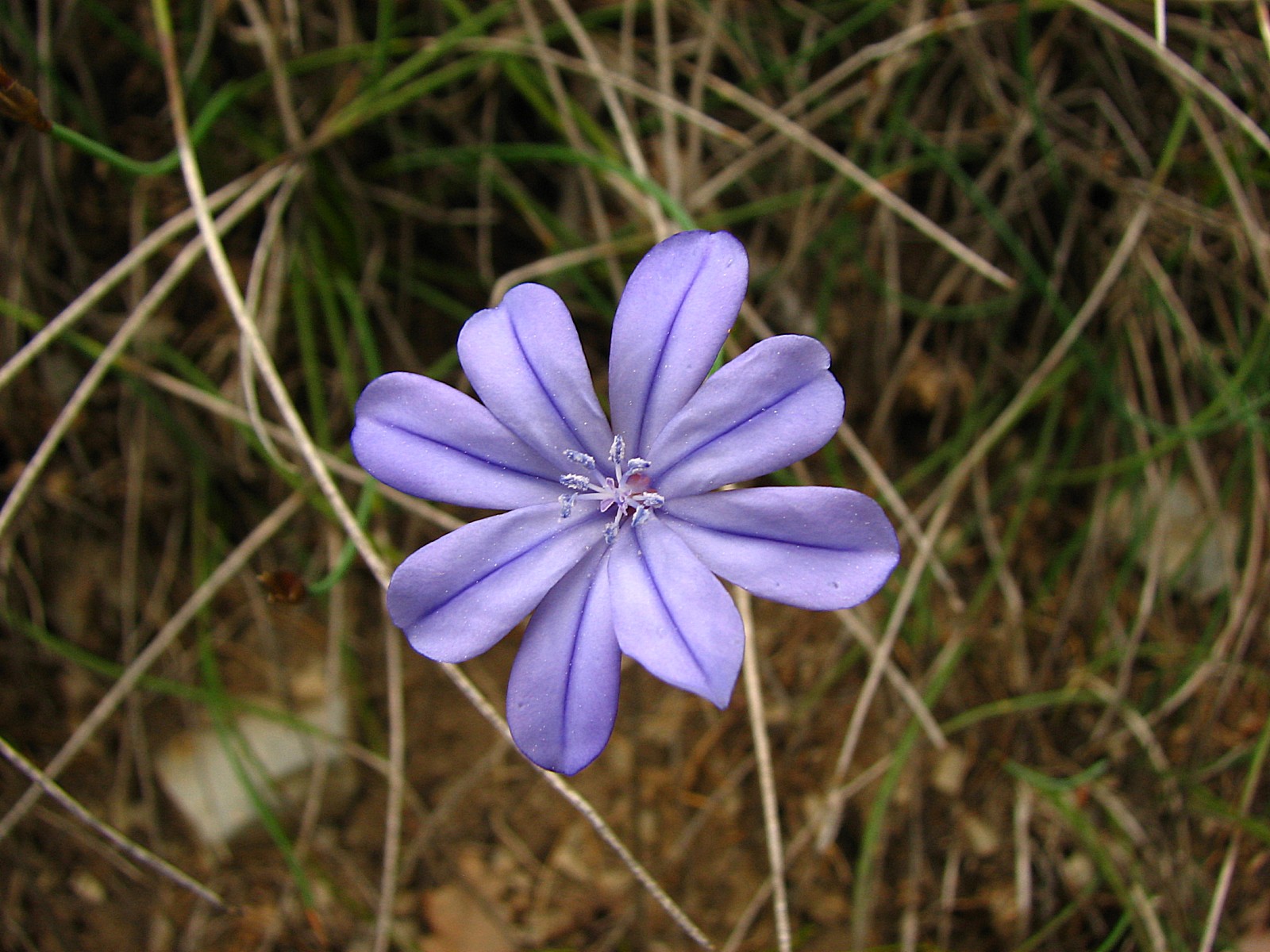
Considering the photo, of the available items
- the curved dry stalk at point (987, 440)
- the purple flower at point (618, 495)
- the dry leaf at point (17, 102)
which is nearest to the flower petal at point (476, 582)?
the purple flower at point (618, 495)

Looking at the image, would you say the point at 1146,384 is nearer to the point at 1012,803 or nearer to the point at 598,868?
the point at 1012,803

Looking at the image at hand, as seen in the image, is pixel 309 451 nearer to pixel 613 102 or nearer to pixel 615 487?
pixel 615 487

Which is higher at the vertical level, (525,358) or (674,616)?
(525,358)

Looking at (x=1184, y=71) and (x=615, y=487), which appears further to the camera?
(x=1184, y=71)

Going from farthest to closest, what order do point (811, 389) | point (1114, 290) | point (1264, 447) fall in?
point (1114, 290) < point (1264, 447) < point (811, 389)

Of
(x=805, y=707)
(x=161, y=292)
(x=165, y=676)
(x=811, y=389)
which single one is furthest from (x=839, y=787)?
(x=161, y=292)

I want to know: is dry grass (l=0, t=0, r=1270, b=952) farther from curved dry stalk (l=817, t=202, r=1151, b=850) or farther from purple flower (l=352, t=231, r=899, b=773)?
purple flower (l=352, t=231, r=899, b=773)

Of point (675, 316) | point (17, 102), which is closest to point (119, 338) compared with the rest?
point (17, 102)

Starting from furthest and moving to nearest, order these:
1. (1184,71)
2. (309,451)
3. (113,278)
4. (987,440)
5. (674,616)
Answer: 1. (987,440)
2. (1184,71)
3. (113,278)
4. (309,451)
5. (674,616)
